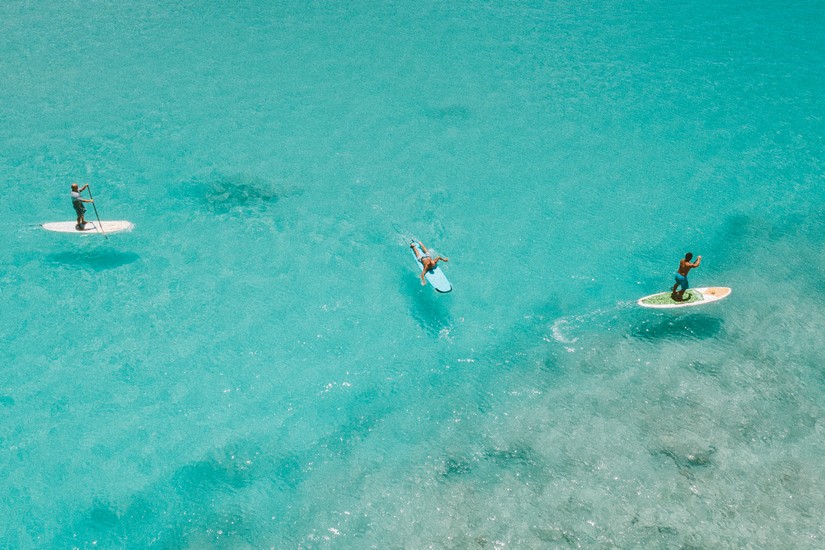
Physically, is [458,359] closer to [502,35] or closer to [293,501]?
[293,501]

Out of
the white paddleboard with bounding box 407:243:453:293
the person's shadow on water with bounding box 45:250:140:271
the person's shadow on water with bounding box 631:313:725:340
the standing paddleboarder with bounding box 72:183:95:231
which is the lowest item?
the person's shadow on water with bounding box 631:313:725:340

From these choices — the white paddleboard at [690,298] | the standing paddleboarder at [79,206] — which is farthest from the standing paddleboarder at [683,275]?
the standing paddleboarder at [79,206]

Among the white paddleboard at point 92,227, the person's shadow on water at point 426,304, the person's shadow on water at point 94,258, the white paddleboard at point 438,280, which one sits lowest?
the person's shadow on water at point 426,304

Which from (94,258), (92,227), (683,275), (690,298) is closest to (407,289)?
(683,275)

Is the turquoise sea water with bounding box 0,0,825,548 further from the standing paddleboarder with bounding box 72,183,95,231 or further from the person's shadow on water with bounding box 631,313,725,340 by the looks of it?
the standing paddleboarder with bounding box 72,183,95,231

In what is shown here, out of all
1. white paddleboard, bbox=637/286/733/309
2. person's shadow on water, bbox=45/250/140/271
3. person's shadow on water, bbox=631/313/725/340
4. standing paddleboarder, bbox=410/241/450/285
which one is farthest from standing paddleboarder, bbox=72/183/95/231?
white paddleboard, bbox=637/286/733/309

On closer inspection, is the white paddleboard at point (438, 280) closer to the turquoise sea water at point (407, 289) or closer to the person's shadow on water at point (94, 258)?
the turquoise sea water at point (407, 289)
